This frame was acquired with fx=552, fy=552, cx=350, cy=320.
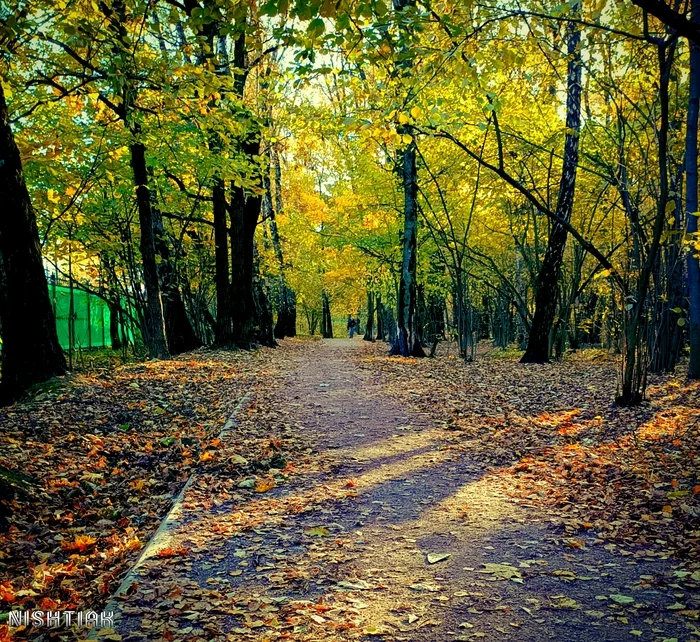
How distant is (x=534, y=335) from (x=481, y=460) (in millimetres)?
8533

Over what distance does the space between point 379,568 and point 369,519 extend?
0.76 metres

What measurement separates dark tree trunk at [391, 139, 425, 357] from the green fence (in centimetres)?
1136

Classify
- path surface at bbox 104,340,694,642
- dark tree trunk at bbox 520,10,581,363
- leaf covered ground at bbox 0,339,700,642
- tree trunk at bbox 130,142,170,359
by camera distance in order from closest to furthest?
path surface at bbox 104,340,694,642, leaf covered ground at bbox 0,339,700,642, tree trunk at bbox 130,142,170,359, dark tree trunk at bbox 520,10,581,363

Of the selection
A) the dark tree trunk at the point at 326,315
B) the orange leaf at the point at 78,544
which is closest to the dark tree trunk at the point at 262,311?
the orange leaf at the point at 78,544

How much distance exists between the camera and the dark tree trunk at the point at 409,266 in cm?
1523

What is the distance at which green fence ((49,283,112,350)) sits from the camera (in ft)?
68.1

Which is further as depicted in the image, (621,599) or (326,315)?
(326,315)

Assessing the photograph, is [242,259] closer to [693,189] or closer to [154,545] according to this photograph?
[693,189]

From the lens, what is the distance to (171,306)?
15984 millimetres

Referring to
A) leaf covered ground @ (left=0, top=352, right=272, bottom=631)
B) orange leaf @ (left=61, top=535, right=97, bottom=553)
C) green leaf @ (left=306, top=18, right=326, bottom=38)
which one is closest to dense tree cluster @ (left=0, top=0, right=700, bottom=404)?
green leaf @ (left=306, top=18, right=326, bottom=38)

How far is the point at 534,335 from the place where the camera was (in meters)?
13.2

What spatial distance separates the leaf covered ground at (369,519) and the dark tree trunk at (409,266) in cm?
790

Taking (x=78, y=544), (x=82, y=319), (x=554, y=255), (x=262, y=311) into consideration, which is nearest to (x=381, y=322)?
(x=262, y=311)

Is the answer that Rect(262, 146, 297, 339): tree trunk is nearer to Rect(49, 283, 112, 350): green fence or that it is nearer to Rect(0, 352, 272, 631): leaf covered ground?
Rect(49, 283, 112, 350): green fence
